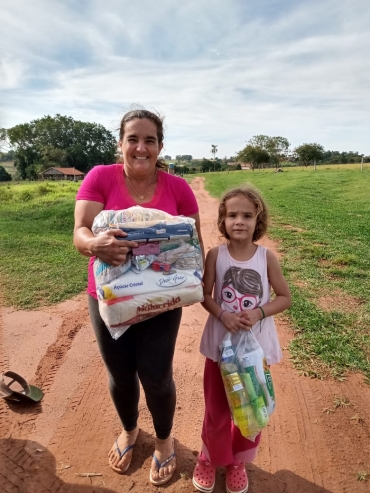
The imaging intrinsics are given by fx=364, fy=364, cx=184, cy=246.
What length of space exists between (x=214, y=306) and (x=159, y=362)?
41 cm

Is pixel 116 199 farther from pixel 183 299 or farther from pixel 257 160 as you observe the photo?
pixel 257 160

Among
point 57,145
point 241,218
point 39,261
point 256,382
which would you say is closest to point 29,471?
point 256,382

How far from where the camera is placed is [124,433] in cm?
234

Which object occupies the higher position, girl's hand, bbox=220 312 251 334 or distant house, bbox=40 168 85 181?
girl's hand, bbox=220 312 251 334

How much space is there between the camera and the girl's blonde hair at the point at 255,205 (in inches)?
76.5

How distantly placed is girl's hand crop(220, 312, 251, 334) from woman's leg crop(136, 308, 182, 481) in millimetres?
254

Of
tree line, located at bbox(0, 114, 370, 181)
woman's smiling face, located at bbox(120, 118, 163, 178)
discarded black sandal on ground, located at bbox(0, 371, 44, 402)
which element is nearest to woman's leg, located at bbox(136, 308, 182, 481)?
woman's smiling face, located at bbox(120, 118, 163, 178)

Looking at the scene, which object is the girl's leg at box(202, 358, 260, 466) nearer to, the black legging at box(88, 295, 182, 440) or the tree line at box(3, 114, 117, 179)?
the black legging at box(88, 295, 182, 440)

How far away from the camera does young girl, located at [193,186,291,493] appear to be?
1896 mm

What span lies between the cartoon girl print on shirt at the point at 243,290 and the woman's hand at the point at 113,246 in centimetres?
61

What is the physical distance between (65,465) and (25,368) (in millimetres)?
1215

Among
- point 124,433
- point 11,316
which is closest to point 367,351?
point 124,433

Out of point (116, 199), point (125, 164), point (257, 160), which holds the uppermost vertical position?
point (125, 164)

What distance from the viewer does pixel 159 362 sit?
191 centimetres
